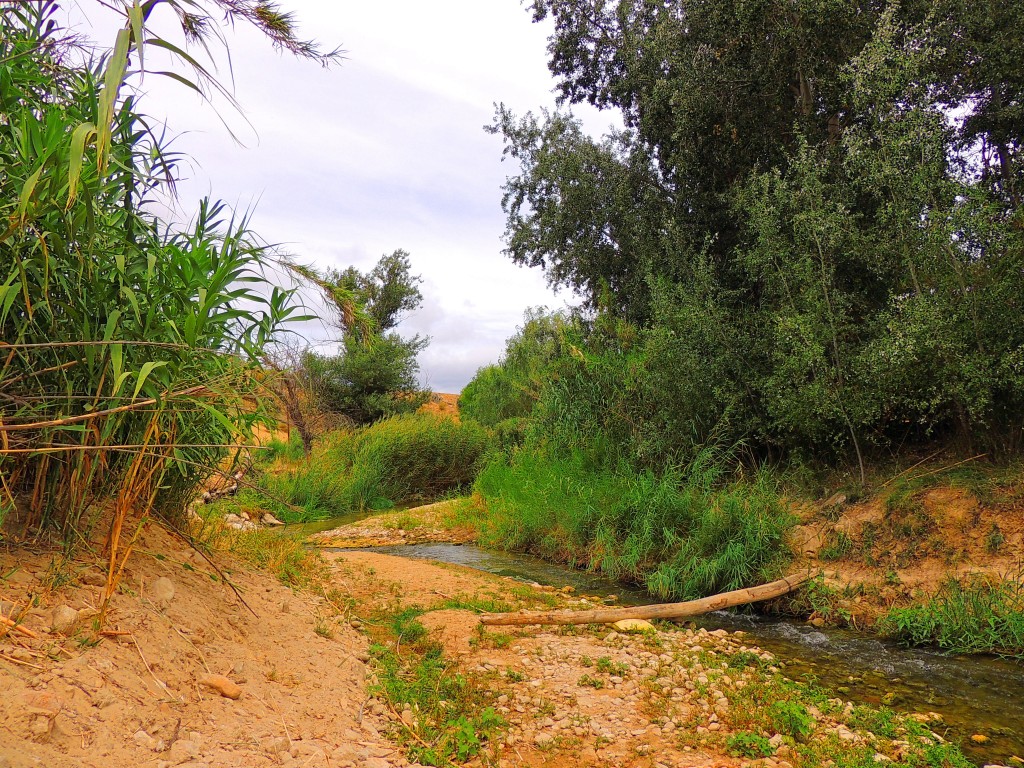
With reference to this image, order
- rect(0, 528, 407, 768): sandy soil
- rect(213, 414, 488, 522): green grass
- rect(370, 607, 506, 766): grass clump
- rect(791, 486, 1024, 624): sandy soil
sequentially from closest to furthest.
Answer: rect(0, 528, 407, 768): sandy soil → rect(370, 607, 506, 766): grass clump → rect(791, 486, 1024, 624): sandy soil → rect(213, 414, 488, 522): green grass

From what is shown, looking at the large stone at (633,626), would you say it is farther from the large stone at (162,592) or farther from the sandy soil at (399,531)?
the sandy soil at (399,531)

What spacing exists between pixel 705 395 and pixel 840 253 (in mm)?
2639

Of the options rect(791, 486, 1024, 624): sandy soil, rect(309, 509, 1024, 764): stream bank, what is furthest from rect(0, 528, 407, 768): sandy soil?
rect(791, 486, 1024, 624): sandy soil

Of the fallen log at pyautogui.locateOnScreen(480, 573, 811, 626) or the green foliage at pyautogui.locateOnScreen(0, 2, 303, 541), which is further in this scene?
the fallen log at pyautogui.locateOnScreen(480, 573, 811, 626)

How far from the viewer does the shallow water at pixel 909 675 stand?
3.95 meters

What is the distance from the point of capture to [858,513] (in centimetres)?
752

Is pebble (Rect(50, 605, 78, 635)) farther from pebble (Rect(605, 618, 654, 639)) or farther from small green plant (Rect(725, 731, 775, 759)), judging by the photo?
pebble (Rect(605, 618, 654, 639))

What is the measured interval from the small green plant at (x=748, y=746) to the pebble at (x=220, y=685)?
8.48 feet

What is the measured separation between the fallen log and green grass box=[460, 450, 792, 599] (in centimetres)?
46

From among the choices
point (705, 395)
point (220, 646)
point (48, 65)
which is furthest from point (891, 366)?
point (48, 65)

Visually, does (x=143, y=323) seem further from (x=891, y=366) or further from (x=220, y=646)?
(x=891, y=366)

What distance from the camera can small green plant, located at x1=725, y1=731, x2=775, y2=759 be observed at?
332 cm

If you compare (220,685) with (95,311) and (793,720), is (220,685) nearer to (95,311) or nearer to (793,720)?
(95,311)

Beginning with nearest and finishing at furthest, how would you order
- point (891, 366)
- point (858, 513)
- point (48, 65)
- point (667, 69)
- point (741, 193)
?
point (48, 65), point (891, 366), point (858, 513), point (741, 193), point (667, 69)
